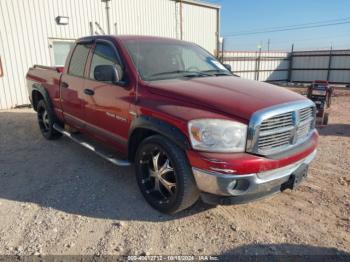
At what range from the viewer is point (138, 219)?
3334 mm

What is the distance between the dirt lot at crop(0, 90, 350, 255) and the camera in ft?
9.46

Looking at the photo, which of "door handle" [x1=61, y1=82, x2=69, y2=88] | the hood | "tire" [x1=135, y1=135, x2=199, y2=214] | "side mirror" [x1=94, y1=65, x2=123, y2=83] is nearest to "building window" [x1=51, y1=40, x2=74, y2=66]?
"door handle" [x1=61, y1=82, x2=69, y2=88]

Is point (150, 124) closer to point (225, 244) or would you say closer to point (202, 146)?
point (202, 146)

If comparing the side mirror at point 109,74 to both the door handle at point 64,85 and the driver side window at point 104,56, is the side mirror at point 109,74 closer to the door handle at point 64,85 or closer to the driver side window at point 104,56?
the driver side window at point 104,56

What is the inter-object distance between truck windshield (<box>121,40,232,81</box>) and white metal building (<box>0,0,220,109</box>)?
7.72 metres

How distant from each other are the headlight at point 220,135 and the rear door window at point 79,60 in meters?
2.67

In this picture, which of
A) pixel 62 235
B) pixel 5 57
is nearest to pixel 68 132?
pixel 62 235

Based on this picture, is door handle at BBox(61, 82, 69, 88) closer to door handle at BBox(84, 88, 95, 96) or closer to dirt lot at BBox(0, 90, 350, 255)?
door handle at BBox(84, 88, 95, 96)

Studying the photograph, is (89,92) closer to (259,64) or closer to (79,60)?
(79,60)

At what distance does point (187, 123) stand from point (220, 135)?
0.33 m

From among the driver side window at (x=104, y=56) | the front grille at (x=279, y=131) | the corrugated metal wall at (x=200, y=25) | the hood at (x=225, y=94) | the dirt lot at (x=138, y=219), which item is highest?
the corrugated metal wall at (x=200, y=25)

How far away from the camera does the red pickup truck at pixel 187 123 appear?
9.06 ft

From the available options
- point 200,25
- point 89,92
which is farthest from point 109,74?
point 200,25

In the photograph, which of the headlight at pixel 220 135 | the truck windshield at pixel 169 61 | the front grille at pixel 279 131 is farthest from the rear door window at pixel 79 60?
the front grille at pixel 279 131
